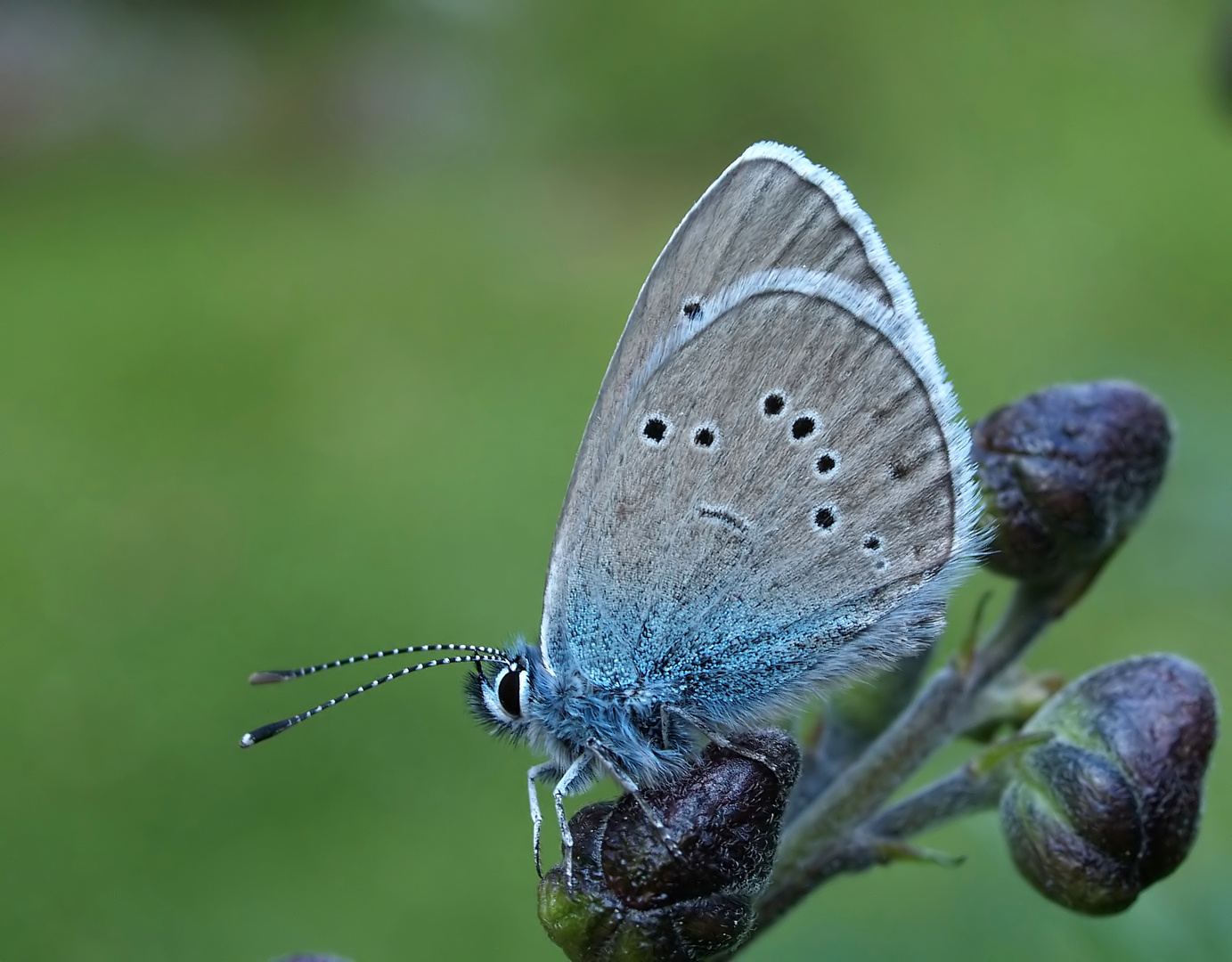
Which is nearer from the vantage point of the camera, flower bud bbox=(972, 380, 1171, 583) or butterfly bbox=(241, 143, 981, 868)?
butterfly bbox=(241, 143, 981, 868)

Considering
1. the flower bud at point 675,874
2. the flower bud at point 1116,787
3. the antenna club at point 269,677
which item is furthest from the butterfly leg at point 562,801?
the flower bud at point 1116,787

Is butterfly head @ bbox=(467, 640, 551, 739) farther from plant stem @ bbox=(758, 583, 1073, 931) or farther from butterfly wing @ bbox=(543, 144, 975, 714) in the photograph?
plant stem @ bbox=(758, 583, 1073, 931)

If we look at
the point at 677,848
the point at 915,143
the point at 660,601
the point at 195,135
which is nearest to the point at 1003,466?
the point at 660,601

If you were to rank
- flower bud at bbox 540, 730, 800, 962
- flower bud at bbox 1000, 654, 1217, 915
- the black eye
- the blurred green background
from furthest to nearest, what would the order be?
the blurred green background < the black eye < flower bud at bbox 1000, 654, 1217, 915 < flower bud at bbox 540, 730, 800, 962

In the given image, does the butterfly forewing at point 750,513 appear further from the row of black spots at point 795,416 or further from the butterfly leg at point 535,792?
the butterfly leg at point 535,792

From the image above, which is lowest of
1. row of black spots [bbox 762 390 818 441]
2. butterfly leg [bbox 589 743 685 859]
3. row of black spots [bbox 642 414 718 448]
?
butterfly leg [bbox 589 743 685 859]

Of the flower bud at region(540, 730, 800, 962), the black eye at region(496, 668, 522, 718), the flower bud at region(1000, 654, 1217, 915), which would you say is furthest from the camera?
the black eye at region(496, 668, 522, 718)

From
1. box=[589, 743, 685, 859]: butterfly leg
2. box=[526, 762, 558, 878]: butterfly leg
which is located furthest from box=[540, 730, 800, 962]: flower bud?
box=[526, 762, 558, 878]: butterfly leg
